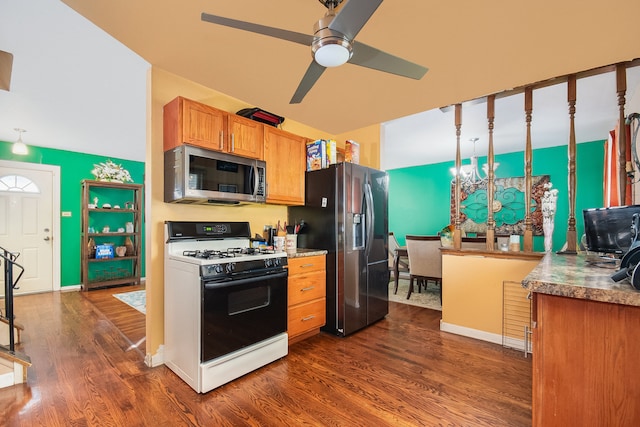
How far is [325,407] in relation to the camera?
5.62 ft

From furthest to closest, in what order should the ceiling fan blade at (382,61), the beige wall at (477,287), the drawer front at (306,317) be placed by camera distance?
the beige wall at (477,287) → the drawer front at (306,317) → the ceiling fan blade at (382,61)

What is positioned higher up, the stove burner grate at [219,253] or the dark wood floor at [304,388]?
the stove burner grate at [219,253]

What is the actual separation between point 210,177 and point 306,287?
1313 mm

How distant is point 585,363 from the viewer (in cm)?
106

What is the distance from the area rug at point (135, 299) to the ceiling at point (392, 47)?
303 centimetres

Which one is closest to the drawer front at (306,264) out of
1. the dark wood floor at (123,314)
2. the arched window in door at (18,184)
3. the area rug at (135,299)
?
the dark wood floor at (123,314)

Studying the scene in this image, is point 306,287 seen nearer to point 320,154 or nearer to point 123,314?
point 320,154

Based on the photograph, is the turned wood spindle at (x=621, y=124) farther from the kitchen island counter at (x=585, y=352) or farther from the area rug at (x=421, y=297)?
the area rug at (x=421, y=297)

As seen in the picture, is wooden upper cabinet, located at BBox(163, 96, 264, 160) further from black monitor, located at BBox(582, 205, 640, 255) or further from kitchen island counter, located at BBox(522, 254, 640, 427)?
black monitor, located at BBox(582, 205, 640, 255)

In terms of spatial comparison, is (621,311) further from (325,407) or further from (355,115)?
(355,115)

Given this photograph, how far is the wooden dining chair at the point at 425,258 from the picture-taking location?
13.0 ft

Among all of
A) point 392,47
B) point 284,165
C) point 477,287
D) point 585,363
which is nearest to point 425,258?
point 477,287

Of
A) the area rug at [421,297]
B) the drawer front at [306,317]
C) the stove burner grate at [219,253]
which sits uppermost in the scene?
the stove burner grate at [219,253]

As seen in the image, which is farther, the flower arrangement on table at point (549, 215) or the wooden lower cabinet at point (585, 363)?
the flower arrangement on table at point (549, 215)
